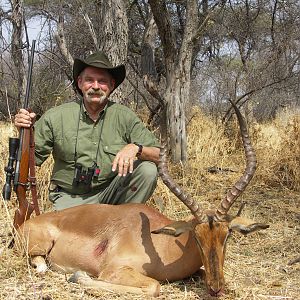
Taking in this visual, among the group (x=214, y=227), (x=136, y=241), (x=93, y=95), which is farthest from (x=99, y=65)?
(x=214, y=227)

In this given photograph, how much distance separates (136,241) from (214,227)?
2.53ft

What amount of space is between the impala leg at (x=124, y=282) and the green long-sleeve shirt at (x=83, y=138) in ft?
4.50

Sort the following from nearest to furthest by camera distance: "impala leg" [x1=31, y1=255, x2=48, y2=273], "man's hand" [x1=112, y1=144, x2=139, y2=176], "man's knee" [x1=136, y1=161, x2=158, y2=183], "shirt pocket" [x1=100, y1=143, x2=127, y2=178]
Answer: "impala leg" [x1=31, y1=255, x2=48, y2=273], "man's hand" [x1=112, y1=144, x2=139, y2=176], "man's knee" [x1=136, y1=161, x2=158, y2=183], "shirt pocket" [x1=100, y1=143, x2=127, y2=178]

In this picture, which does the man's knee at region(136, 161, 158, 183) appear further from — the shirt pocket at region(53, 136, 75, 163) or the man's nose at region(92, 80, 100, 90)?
the man's nose at region(92, 80, 100, 90)

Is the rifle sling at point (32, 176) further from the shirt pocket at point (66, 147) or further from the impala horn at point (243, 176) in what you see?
the impala horn at point (243, 176)

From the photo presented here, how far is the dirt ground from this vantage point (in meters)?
3.78

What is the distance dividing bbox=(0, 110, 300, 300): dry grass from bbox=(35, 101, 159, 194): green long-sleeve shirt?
762 mm

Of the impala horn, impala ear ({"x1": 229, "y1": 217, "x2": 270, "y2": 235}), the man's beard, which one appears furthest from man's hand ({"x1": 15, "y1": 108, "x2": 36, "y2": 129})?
impala ear ({"x1": 229, "y1": 217, "x2": 270, "y2": 235})

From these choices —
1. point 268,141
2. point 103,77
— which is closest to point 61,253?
point 103,77

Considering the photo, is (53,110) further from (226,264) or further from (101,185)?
(226,264)

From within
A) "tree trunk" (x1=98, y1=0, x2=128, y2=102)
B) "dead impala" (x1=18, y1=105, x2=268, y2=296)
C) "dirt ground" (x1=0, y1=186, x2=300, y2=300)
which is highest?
"tree trunk" (x1=98, y1=0, x2=128, y2=102)

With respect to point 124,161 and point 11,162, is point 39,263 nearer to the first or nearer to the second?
point 11,162

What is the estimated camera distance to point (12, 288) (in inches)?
150

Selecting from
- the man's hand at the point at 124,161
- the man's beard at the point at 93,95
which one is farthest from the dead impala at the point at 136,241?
the man's beard at the point at 93,95
